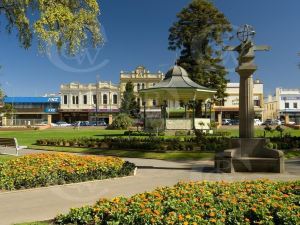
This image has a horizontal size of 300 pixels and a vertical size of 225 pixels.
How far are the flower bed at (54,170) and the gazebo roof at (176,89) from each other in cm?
2149

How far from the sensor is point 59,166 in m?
11.6

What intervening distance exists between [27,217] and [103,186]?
353 cm

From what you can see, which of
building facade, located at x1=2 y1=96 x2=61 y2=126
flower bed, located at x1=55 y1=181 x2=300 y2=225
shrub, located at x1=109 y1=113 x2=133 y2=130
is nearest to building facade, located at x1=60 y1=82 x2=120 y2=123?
building facade, located at x1=2 y1=96 x2=61 y2=126

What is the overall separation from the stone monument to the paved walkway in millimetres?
508

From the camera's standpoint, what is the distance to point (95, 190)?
10375 millimetres

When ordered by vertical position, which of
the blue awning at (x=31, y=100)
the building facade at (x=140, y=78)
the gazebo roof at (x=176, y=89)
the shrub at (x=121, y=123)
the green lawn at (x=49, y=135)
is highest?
the building facade at (x=140, y=78)

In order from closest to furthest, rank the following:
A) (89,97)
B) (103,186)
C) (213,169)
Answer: (103,186), (213,169), (89,97)

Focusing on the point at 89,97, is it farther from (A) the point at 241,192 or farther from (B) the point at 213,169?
(A) the point at 241,192

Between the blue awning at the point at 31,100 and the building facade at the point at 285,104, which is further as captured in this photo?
the building facade at the point at 285,104

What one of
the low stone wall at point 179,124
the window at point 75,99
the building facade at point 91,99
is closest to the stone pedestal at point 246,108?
the low stone wall at point 179,124

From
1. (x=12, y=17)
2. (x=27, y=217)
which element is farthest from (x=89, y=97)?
(x=27, y=217)

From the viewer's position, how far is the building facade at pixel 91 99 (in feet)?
308

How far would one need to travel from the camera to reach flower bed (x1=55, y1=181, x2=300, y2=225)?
19.2ft

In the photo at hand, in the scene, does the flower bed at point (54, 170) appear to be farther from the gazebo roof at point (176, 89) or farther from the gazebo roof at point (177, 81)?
the gazebo roof at point (177, 81)
